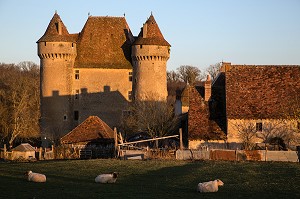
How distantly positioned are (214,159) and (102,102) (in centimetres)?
3853

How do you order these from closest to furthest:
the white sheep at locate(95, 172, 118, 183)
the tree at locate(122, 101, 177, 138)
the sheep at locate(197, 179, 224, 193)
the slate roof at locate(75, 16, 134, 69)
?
1. the sheep at locate(197, 179, 224, 193)
2. the white sheep at locate(95, 172, 118, 183)
3. the tree at locate(122, 101, 177, 138)
4. the slate roof at locate(75, 16, 134, 69)

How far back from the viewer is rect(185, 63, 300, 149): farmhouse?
4706 centimetres

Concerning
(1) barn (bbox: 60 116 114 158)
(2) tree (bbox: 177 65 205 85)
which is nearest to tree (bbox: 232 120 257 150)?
(1) barn (bbox: 60 116 114 158)

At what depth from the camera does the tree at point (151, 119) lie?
58578 millimetres

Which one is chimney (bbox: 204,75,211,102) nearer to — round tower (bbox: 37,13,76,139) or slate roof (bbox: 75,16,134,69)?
slate roof (bbox: 75,16,134,69)

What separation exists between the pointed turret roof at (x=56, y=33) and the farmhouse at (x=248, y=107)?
93.5 feet

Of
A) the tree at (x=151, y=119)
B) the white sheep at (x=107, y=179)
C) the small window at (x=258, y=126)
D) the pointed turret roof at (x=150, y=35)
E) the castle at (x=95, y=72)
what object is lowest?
the white sheep at (x=107, y=179)

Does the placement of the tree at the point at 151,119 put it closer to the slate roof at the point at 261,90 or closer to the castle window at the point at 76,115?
the castle window at the point at 76,115

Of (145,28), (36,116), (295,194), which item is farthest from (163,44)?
(295,194)

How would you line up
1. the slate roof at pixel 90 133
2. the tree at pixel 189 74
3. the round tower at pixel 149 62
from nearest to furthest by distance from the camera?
the slate roof at pixel 90 133 < the round tower at pixel 149 62 < the tree at pixel 189 74

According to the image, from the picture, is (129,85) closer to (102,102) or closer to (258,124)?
(102,102)

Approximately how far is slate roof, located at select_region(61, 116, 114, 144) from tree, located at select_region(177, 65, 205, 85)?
2790 inches

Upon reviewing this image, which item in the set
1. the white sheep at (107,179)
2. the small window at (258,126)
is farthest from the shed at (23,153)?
the white sheep at (107,179)

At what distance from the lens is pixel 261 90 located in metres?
49.3
